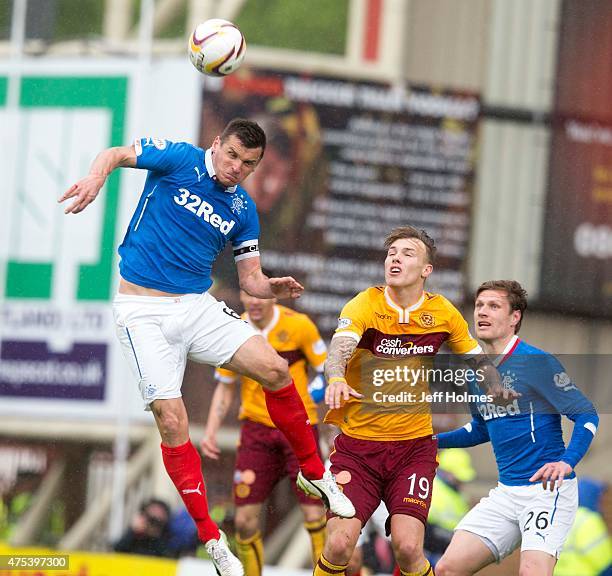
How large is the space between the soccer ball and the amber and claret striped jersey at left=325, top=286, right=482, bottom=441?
1580mm

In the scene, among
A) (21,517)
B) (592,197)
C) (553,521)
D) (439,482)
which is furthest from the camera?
(592,197)

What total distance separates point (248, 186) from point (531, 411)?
7.03 metres

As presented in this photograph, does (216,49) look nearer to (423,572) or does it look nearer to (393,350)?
(393,350)

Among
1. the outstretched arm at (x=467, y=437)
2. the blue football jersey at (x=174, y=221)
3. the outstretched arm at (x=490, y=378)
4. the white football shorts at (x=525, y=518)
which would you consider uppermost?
the blue football jersey at (x=174, y=221)

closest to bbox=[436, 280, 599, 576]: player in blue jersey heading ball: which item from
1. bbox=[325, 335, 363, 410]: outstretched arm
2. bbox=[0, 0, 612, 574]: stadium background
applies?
bbox=[325, 335, 363, 410]: outstretched arm

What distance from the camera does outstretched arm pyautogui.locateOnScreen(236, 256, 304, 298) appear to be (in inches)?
274

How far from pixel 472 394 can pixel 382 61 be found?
297 inches

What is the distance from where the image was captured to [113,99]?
44.8 ft

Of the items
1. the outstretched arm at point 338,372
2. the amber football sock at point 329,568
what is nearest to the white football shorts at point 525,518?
the amber football sock at point 329,568

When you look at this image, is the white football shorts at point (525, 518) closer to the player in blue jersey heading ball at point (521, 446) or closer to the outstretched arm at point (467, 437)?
the player in blue jersey heading ball at point (521, 446)

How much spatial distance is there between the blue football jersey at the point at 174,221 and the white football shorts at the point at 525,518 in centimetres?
214

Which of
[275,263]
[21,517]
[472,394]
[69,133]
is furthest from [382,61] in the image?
[472,394]

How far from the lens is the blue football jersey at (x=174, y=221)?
6887 mm

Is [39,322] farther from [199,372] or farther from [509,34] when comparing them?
[509,34]
